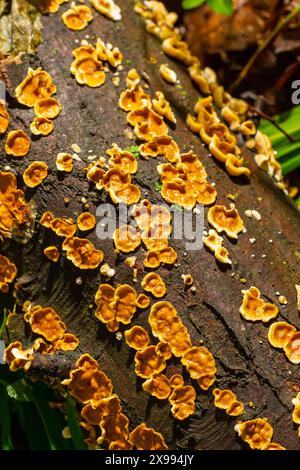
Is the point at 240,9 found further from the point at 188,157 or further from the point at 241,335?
the point at 241,335

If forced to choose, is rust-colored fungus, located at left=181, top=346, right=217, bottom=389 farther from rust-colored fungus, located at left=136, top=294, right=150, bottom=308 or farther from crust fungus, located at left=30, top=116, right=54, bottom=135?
crust fungus, located at left=30, top=116, right=54, bottom=135

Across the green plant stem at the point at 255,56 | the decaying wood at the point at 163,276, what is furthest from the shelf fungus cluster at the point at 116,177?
the green plant stem at the point at 255,56

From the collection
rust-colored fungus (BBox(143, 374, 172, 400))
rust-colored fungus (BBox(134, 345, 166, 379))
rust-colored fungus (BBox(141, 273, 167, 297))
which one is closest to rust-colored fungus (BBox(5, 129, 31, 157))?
rust-colored fungus (BBox(141, 273, 167, 297))

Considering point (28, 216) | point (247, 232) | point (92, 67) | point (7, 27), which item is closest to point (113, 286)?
point (28, 216)

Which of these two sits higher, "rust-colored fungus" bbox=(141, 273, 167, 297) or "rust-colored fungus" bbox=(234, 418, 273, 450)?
"rust-colored fungus" bbox=(141, 273, 167, 297)

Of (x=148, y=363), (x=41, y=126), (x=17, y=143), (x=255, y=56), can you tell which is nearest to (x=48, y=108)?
(x=41, y=126)

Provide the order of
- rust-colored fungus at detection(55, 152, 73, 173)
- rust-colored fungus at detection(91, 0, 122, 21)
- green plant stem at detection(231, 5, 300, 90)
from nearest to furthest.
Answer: rust-colored fungus at detection(55, 152, 73, 173), rust-colored fungus at detection(91, 0, 122, 21), green plant stem at detection(231, 5, 300, 90)

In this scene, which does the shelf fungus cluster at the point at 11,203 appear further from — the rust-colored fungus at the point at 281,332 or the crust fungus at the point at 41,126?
the rust-colored fungus at the point at 281,332
